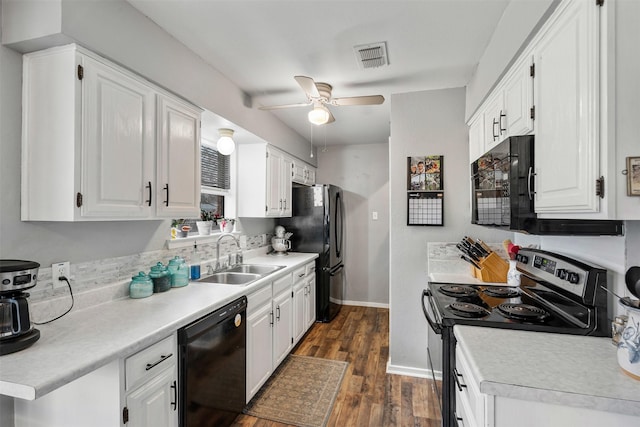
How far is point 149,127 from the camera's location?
175 centimetres

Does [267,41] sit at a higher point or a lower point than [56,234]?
higher

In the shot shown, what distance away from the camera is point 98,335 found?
4.26ft

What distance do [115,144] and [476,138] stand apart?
7.72 feet

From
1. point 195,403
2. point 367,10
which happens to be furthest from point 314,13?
point 195,403

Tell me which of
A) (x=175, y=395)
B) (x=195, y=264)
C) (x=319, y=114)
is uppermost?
(x=319, y=114)

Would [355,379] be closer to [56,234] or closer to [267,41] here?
[56,234]

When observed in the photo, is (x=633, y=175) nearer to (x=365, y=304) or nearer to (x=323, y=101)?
(x=323, y=101)

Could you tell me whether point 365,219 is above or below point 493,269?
above

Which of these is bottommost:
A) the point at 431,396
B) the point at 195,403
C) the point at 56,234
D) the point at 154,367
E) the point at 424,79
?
the point at 431,396

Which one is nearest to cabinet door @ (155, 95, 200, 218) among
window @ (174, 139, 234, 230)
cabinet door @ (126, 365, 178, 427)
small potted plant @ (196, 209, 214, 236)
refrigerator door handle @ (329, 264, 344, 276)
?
small potted plant @ (196, 209, 214, 236)

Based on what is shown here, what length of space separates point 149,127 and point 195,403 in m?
1.53

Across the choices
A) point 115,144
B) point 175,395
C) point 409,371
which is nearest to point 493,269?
point 409,371

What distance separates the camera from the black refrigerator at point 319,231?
12.7 ft

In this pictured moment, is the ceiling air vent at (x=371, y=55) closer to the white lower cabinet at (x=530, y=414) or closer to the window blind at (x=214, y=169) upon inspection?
the window blind at (x=214, y=169)
